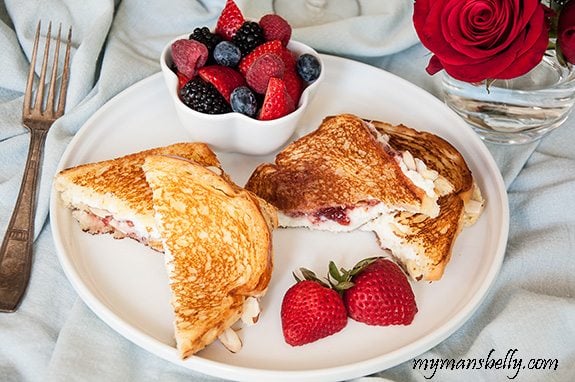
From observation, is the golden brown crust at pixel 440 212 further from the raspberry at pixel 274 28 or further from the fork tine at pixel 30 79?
the fork tine at pixel 30 79

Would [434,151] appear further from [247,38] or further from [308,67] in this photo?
[247,38]

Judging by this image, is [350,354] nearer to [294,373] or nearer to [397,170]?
[294,373]

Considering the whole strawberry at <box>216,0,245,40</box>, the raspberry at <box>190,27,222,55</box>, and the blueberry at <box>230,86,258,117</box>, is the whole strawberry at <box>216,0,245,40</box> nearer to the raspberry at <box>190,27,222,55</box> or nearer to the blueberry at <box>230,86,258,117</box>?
the raspberry at <box>190,27,222,55</box>

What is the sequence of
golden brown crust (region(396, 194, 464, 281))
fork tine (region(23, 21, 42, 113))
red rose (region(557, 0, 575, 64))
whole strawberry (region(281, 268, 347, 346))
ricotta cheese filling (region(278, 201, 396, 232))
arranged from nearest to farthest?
1. whole strawberry (region(281, 268, 347, 346))
2. red rose (region(557, 0, 575, 64))
3. golden brown crust (region(396, 194, 464, 281))
4. ricotta cheese filling (region(278, 201, 396, 232))
5. fork tine (region(23, 21, 42, 113))

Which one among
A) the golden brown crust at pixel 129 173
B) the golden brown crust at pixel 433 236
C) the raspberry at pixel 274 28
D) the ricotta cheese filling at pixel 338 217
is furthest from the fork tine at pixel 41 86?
the golden brown crust at pixel 433 236

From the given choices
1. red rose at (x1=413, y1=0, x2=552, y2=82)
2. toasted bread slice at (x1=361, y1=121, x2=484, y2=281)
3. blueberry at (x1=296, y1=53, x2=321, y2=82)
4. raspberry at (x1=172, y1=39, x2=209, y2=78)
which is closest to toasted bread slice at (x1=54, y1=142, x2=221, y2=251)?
raspberry at (x1=172, y1=39, x2=209, y2=78)

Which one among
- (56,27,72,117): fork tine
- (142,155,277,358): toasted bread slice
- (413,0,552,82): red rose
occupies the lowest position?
(56,27,72,117): fork tine
